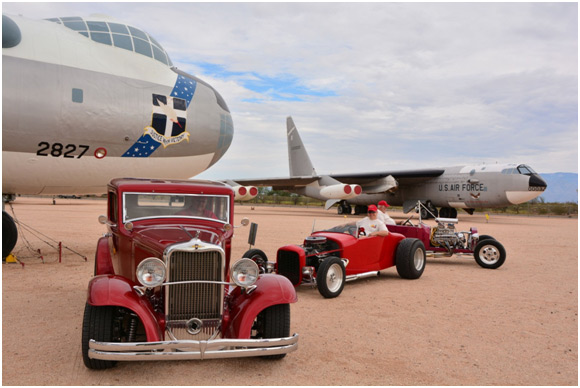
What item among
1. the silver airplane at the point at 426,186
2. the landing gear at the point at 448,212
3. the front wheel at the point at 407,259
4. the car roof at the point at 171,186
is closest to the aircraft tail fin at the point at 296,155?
the silver airplane at the point at 426,186

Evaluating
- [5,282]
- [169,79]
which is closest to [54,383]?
[5,282]

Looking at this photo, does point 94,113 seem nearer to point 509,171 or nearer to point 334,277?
point 334,277

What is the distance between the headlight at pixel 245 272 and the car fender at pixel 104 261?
218cm

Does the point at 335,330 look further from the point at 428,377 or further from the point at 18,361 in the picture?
the point at 18,361

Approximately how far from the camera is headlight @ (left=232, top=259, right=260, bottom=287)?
468cm

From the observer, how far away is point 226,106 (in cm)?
1100

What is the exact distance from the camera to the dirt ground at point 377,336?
14.2 ft

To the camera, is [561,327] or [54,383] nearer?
[54,383]

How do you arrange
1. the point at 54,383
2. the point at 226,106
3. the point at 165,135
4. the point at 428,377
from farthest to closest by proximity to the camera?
the point at 226,106, the point at 165,135, the point at 428,377, the point at 54,383

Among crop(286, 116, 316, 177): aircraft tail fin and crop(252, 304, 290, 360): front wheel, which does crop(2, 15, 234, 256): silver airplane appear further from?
crop(286, 116, 316, 177): aircraft tail fin

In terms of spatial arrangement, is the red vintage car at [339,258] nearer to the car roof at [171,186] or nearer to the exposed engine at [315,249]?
the exposed engine at [315,249]

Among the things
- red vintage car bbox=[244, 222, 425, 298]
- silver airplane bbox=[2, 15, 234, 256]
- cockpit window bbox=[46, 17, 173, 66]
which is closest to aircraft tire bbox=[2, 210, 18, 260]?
silver airplane bbox=[2, 15, 234, 256]

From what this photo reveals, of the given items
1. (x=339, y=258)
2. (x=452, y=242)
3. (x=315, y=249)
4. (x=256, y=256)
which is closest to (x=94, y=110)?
(x=256, y=256)

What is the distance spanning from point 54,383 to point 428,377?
335 cm
